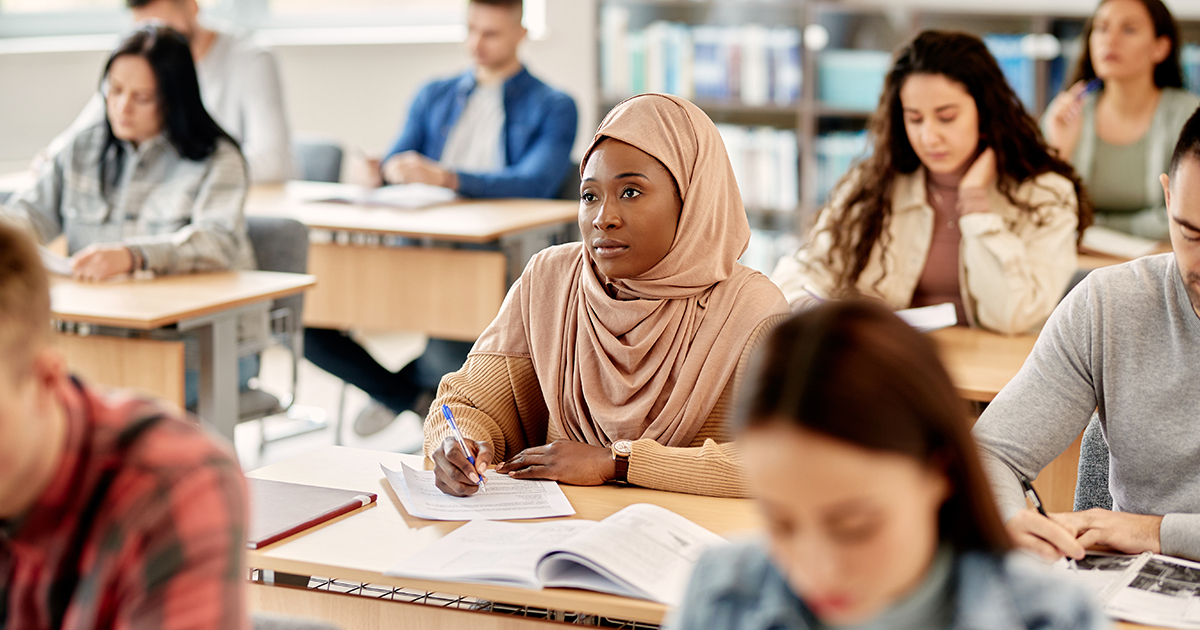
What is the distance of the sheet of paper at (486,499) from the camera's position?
1.52 m

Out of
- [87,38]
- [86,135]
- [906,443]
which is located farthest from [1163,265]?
[87,38]

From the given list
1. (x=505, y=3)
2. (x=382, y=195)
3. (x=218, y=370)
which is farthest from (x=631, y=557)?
(x=505, y=3)

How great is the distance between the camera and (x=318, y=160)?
4.43 metres

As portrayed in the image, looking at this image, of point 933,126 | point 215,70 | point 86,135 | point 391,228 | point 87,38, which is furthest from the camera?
point 87,38

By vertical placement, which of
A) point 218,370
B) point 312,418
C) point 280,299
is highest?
point 280,299

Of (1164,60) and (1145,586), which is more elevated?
(1164,60)

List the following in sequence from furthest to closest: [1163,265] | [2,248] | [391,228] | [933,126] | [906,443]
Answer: [391,228] → [933,126] → [1163,265] → [2,248] → [906,443]

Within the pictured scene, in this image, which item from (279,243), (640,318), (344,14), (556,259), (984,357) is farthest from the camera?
(344,14)

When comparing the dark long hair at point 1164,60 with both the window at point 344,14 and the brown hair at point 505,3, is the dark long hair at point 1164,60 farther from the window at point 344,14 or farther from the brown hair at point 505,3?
the window at point 344,14

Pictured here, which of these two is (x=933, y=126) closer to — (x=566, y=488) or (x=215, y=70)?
(x=566, y=488)

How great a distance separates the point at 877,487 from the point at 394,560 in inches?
30.4

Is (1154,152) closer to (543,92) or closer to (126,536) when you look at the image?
(543,92)

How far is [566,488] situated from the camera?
1646 millimetres

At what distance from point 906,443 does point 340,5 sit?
561 cm
